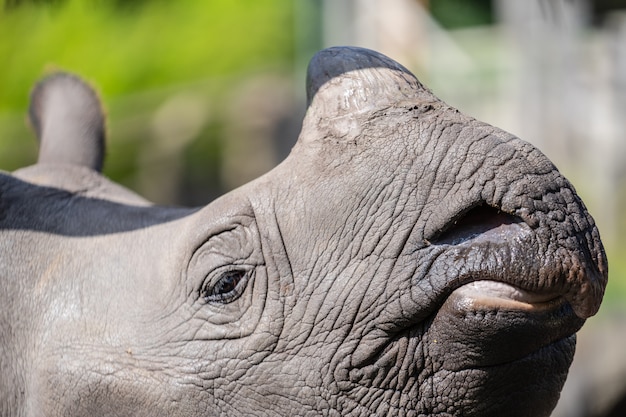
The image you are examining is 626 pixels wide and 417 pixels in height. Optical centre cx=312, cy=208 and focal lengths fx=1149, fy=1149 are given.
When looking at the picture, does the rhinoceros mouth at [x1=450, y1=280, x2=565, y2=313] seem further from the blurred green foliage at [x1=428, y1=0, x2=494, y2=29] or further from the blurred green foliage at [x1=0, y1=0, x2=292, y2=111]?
the blurred green foliage at [x1=0, y1=0, x2=292, y2=111]

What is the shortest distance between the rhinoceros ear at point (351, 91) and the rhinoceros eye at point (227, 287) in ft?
1.59

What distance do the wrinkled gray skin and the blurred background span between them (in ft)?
22.4

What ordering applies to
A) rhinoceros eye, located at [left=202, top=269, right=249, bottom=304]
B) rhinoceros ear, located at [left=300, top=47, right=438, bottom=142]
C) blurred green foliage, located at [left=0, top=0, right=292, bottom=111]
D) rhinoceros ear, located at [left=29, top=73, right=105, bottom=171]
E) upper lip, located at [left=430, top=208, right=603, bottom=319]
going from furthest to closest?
blurred green foliage, located at [left=0, top=0, right=292, bottom=111]
rhinoceros ear, located at [left=29, top=73, right=105, bottom=171]
rhinoceros eye, located at [left=202, top=269, right=249, bottom=304]
rhinoceros ear, located at [left=300, top=47, right=438, bottom=142]
upper lip, located at [left=430, top=208, right=603, bottom=319]

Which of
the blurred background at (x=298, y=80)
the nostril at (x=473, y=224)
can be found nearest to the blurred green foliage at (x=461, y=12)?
the blurred background at (x=298, y=80)

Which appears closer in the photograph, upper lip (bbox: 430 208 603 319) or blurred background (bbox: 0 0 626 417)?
upper lip (bbox: 430 208 603 319)

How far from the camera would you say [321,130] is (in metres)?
3.62

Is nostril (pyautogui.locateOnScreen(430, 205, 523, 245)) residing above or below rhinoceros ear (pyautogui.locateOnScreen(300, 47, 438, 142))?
below

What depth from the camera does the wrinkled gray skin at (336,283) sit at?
3262mm

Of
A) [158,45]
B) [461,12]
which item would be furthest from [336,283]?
[158,45]

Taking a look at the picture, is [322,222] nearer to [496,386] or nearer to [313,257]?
[313,257]

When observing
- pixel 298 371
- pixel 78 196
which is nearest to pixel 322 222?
pixel 298 371

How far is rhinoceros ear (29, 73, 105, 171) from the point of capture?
196 inches

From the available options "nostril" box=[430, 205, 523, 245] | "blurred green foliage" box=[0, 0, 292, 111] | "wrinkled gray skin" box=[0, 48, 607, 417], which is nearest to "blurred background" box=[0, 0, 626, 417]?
"blurred green foliage" box=[0, 0, 292, 111]

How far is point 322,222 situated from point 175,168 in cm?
1592
